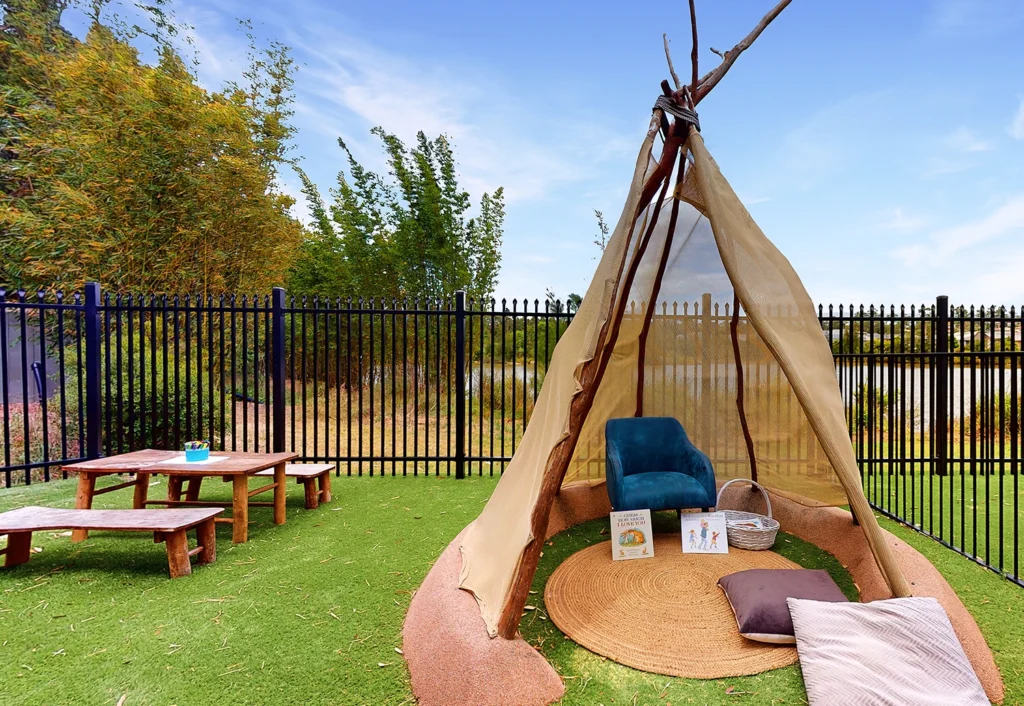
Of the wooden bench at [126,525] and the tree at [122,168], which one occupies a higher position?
the tree at [122,168]

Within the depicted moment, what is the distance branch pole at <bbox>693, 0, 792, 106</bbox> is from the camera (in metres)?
2.62

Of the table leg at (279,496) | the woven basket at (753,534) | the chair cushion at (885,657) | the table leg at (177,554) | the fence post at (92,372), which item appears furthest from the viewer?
the fence post at (92,372)

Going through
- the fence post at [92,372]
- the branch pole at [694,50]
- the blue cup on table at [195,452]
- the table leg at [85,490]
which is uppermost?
the branch pole at [694,50]

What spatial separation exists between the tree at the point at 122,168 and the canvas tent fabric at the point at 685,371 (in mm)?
8146

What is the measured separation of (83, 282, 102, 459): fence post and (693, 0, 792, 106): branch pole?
6.06 meters

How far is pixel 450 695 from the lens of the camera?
1.70m

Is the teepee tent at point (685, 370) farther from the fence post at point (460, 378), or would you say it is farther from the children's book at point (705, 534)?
the fence post at point (460, 378)

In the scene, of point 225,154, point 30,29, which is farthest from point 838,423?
point 30,29

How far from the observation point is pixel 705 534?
10.1 ft

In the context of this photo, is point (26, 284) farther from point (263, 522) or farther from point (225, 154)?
point (263, 522)

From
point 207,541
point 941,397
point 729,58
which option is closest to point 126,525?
point 207,541

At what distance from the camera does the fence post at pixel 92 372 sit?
4.78 metres

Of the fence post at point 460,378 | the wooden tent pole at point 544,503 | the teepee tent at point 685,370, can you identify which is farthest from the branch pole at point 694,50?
the fence post at point 460,378

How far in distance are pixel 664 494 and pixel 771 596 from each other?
1.06 m
